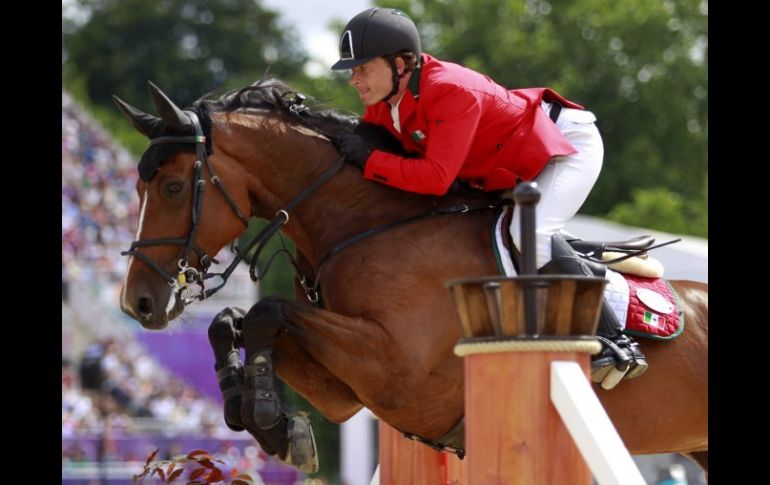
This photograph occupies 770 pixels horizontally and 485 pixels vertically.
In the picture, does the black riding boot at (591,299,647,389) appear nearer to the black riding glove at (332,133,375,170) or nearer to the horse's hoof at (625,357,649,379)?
the horse's hoof at (625,357,649,379)

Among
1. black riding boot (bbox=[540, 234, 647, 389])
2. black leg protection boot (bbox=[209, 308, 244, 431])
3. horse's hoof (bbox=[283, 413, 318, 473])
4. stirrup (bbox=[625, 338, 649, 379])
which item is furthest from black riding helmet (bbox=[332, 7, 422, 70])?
stirrup (bbox=[625, 338, 649, 379])

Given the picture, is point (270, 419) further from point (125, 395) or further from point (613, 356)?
point (125, 395)

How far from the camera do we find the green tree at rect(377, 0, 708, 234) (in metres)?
34.9

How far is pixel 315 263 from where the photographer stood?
5586 millimetres

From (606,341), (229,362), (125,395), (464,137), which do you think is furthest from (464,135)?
(125,395)

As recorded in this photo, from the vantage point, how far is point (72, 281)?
869 inches

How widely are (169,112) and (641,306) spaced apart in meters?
2.05

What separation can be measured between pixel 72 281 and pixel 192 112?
56.1ft

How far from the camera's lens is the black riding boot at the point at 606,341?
5.33 meters
